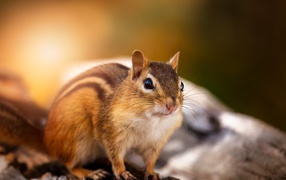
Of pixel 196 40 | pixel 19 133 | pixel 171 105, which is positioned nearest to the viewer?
pixel 171 105

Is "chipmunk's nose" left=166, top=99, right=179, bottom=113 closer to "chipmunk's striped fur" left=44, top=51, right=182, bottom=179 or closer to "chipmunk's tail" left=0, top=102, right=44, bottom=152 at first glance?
"chipmunk's striped fur" left=44, top=51, right=182, bottom=179

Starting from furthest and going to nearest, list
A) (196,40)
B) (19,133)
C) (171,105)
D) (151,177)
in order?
(196,40) → (19,133) → (151,177) → (171,105)

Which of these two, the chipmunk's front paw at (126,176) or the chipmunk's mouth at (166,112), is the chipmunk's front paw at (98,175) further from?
the chipmunk's mouth at (166,112)

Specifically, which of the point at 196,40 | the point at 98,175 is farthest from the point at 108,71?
the point at 196,40

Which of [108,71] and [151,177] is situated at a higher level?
[108,71]

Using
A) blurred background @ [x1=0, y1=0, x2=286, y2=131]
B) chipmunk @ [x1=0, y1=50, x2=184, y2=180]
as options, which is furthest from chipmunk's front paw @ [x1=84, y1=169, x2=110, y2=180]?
blurred background @ [x1=0, y1=0, x2=286, y2=131]

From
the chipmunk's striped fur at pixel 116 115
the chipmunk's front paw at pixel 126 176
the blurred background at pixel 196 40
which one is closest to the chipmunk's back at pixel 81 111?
the chipmunk's striped fur at pixel 116 115

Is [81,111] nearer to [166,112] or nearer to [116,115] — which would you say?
[116,115]

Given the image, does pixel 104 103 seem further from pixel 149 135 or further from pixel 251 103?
pixel 251 103
